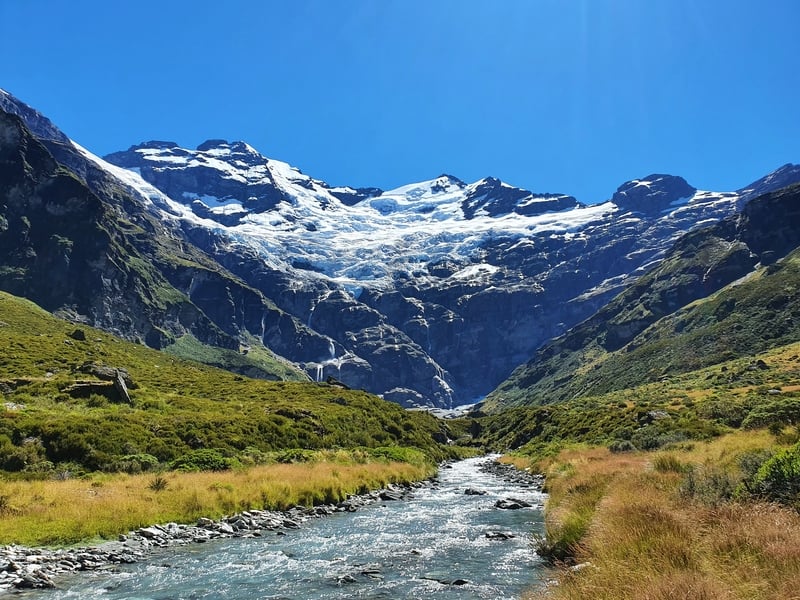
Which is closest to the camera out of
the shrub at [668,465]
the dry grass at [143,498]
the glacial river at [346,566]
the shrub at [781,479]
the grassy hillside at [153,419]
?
the shrub at [781,479]

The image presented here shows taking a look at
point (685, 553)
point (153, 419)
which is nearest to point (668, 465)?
point (685, 553)

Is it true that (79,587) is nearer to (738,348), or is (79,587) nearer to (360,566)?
(360,566)

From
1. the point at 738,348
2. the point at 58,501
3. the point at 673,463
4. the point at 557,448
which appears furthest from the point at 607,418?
the point at 738,348

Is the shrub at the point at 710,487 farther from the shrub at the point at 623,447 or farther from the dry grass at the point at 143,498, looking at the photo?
the shrub at the point at 623,447

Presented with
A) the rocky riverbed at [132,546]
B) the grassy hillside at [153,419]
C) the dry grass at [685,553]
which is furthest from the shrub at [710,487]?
the grassy hillside at [153,419]

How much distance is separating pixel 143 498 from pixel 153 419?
22.2m

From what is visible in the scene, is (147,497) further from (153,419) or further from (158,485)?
(153,419)

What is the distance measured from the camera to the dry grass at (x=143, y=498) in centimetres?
2123

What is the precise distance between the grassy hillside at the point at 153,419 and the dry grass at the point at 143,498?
5681mm

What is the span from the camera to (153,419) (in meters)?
46.5

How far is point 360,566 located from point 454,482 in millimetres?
33556

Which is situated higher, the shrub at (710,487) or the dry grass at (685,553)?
the dry grass at (685,553)

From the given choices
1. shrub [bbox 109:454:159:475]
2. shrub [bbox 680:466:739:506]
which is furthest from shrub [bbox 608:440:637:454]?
shrub [bbox 109:454:159:475]

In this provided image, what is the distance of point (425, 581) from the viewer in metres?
17.1
